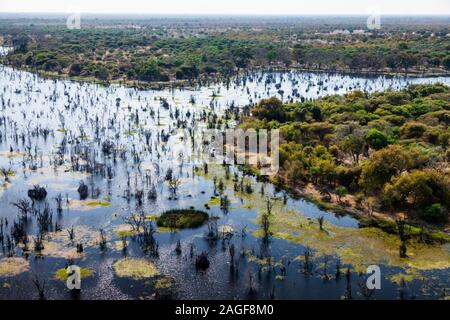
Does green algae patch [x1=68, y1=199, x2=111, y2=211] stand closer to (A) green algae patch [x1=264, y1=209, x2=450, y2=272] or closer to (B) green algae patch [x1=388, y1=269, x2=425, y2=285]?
(A) green algae patch [x1=264, y1=209, x2=450, y2=272]

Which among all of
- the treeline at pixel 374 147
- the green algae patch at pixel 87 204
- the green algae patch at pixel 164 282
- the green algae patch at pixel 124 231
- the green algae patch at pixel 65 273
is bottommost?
the green algae patch at pixel 164 282

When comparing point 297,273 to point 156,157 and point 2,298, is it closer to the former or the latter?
point 2,298

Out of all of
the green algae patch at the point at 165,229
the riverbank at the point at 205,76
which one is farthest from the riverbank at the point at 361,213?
the riverbank at the point at 205,76

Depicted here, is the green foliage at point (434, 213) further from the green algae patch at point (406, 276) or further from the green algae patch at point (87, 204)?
Result: the green algae patch at point (87, 204)

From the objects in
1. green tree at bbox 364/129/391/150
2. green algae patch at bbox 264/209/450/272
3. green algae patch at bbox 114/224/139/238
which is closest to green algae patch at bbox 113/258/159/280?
green algae patch at bbox 114/224/139/238

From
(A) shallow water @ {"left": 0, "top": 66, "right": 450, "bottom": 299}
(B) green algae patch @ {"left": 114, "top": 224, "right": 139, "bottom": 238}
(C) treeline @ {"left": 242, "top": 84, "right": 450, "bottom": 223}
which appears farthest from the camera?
(C) treeline @ {"left": 242, "top": 84, "right": 450, "bottom": 223}

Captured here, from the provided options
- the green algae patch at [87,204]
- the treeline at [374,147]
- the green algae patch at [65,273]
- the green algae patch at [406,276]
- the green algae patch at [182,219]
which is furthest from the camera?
the green algae patch at [87,204]
